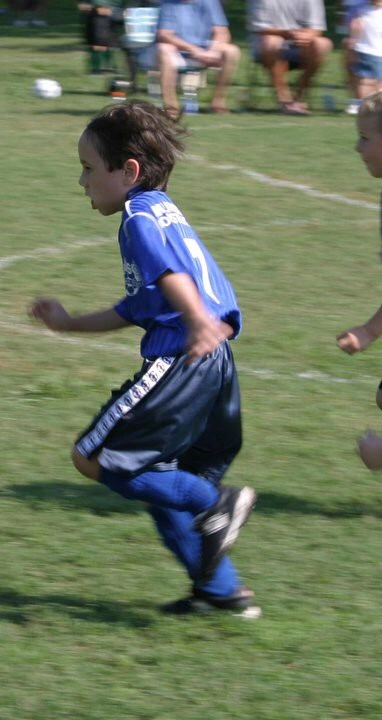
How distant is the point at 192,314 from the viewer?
360 centimetres

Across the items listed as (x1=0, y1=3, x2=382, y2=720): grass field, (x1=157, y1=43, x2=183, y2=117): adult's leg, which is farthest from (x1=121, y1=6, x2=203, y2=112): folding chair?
(x1=0, y1=3, x2=382, y2=720): grass field

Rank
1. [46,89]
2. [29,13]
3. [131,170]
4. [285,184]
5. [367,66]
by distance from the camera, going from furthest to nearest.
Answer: [29,13], [46,89], [367,66], [285,184], [131,170]

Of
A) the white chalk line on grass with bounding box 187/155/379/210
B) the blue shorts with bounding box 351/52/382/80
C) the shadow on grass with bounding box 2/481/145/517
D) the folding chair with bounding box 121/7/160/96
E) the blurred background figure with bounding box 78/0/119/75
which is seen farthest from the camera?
the blurred background figure with bounding box 78/0/119/75

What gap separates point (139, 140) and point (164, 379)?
2.35 feet

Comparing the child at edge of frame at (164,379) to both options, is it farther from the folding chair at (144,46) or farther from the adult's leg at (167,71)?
the folding chair at (144,46)

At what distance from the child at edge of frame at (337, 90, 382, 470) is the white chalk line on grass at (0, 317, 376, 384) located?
2026 millimetres

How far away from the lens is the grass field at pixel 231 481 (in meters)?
3.67

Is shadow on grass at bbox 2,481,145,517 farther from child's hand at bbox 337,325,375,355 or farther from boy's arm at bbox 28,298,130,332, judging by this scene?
child's hand at bbox 337,325,375,355

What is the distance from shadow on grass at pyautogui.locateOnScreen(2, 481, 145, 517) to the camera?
4914 millimetres

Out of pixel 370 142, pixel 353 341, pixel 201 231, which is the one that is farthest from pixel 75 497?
pixel 201 231

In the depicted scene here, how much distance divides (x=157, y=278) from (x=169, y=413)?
0.40 meters

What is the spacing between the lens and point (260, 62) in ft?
50.6

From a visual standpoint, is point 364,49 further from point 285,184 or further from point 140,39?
point 285,184

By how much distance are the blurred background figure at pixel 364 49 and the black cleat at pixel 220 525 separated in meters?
11.2
